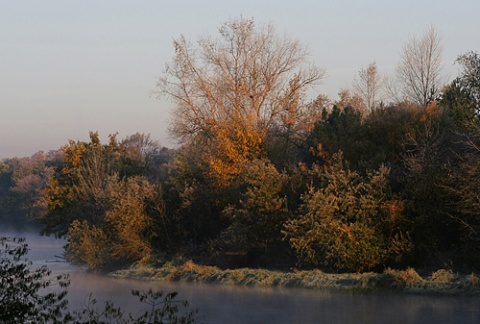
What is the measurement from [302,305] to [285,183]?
7.90 meters

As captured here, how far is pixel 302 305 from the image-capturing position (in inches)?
782

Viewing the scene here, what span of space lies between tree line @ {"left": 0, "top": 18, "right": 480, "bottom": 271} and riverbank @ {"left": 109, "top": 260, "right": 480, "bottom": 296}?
3.13 feet

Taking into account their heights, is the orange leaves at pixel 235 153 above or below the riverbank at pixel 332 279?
above

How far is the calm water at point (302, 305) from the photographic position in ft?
58.1

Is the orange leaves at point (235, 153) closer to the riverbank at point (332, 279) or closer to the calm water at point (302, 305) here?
the riverbank at point (332, 279)

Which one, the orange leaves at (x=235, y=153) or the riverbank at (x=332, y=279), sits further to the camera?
the orange leaves at (x=235, y=153)

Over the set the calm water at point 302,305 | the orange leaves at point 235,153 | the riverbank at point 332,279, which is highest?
the orange leaves at point 235,153

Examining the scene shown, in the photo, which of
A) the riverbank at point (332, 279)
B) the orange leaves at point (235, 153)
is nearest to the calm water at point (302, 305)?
the riverbank at point (332, 279)

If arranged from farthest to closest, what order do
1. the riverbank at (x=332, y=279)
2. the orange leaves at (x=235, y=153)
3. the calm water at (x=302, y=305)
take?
the orange leaves at (x=235, y=153)
the riverbank at (x=332, y=279)
the calm water at (x=302, y=305)

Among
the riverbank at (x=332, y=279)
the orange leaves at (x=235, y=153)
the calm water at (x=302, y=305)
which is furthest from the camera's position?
the orange leaves at (x=235, y=153)

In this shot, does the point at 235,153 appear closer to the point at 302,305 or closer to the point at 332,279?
the point at 332,279

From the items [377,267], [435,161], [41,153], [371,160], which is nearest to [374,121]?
[371,160]

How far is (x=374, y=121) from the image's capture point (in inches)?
1088

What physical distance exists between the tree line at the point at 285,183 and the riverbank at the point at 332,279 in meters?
0.95
